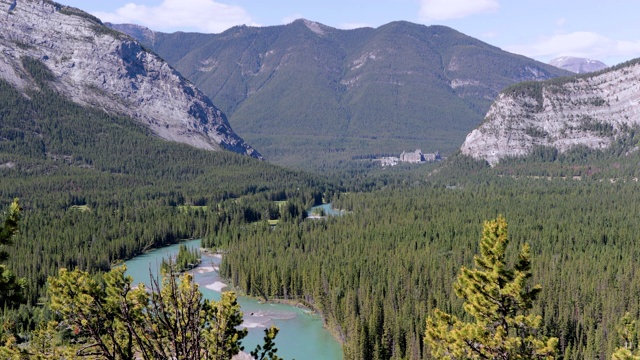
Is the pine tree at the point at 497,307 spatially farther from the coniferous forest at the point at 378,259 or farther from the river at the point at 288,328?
the river at the point at 288,328

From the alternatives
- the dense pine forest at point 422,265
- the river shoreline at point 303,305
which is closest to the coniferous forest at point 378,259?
the dense pine forest at point 422,265

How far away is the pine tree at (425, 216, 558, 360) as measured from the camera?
3356cm

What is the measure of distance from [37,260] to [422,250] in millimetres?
85907

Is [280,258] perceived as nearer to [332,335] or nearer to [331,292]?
[331,292]

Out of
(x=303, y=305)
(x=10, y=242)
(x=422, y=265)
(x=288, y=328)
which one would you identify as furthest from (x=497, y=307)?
(x=422, y=265)

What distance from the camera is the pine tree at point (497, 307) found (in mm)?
33562

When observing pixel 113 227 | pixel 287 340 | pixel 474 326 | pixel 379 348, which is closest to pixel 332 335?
pixel 287 340

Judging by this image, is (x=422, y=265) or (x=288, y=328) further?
(x=422, y=265)

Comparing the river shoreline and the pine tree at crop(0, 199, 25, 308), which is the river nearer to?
the river shoreline

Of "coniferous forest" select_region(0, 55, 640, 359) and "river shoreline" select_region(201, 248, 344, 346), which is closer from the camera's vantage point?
"coniferous forest" select_region(0, 55, 640, 359)

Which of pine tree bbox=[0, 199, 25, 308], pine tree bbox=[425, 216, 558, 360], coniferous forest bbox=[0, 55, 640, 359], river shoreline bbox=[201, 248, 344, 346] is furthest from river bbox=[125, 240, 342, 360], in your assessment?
pine tree bbox=[425, 216, 558, 360]

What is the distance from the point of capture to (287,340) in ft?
292

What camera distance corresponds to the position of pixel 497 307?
34594 mm

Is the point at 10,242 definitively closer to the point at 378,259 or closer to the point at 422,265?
the point at 422,265
